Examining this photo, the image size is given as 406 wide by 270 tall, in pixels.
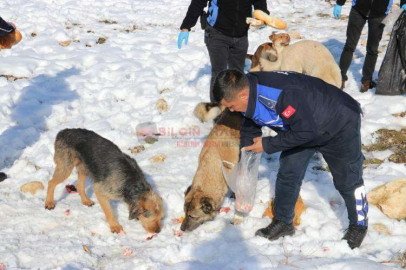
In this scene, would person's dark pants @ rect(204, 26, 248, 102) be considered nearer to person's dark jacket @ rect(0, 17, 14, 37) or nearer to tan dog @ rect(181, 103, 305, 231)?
tan dog @ rect(181, 103, 305, 231)

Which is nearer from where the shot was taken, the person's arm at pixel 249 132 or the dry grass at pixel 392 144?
the person's arm at pixel 249 132

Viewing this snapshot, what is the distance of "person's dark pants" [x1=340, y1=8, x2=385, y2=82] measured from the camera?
7.46 metres

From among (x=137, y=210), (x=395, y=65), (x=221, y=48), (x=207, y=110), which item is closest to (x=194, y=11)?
(x=221, y=48)

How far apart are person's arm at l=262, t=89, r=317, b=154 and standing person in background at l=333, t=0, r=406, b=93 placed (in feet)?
16.6

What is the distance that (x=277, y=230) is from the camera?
4.27 metres

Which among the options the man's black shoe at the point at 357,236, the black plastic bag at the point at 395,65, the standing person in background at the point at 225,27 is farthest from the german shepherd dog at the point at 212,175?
the black plastic bag at the point at 395,65

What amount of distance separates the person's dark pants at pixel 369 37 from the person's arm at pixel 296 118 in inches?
202

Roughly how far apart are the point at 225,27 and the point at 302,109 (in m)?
3.03

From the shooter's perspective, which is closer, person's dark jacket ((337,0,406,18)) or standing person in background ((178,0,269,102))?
standing person in background ((178,0,269,102))

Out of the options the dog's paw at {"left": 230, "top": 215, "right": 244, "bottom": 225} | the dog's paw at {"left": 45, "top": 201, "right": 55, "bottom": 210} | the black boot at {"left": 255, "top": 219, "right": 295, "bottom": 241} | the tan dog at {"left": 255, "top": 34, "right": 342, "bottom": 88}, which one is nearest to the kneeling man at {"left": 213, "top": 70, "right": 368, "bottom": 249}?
the black boot at {"left": 255, "top": 219, "right": 295, "bottom": 241}

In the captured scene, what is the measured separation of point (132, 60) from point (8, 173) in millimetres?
5016

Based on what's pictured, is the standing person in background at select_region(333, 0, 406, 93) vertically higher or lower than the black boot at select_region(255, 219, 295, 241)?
higher

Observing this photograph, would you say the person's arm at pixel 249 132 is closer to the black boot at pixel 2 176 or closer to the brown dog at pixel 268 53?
the brown dog at pixel 268 53

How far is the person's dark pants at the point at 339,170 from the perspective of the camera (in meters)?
3.67
